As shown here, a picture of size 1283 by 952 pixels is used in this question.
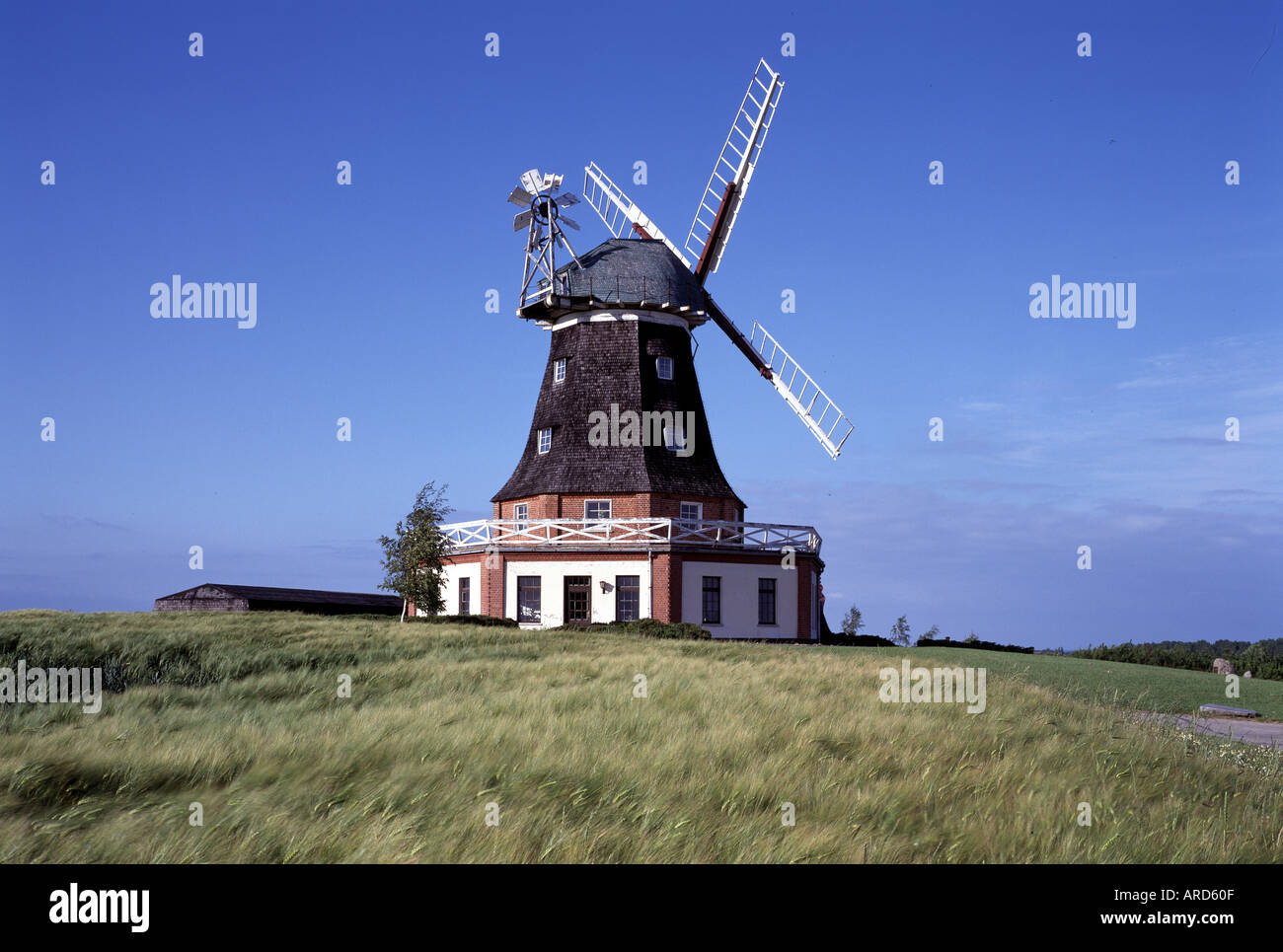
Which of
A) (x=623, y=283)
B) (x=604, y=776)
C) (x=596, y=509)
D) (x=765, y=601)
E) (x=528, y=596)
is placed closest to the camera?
(x=604, y=776)

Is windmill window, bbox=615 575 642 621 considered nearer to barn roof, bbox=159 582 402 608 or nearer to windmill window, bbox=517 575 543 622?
windmill window, bbox=517 575 543 622

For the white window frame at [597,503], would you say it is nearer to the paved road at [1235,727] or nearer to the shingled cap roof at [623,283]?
the shingled cap roof at [623,283]

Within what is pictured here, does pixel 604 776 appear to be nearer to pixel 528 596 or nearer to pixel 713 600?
pixel 713 600

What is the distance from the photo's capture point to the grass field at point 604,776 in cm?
742

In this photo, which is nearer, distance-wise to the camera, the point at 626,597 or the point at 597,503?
the point at 626,597

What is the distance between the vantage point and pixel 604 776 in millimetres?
9312

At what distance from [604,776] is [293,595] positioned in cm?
4385

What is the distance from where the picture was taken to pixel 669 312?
41812 mm

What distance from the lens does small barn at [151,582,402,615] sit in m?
45.5

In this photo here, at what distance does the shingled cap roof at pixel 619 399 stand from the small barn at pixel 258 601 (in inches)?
529

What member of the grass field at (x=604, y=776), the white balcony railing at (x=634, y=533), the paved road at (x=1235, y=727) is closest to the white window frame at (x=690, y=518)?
the white balcony railing at (x=634, y=533)

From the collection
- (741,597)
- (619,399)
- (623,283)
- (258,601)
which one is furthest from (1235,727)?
(258,601)

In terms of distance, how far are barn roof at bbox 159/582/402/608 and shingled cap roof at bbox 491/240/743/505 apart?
13.6 meters

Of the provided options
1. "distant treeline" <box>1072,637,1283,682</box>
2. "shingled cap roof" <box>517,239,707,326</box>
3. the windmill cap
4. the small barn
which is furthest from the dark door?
"distant treeline" <box>1072,637,1283,682</box>
